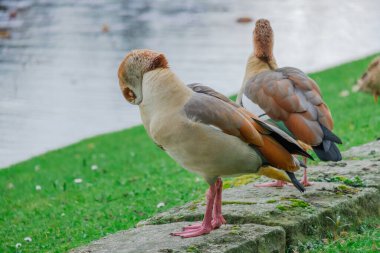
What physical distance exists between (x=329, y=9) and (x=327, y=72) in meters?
14.8

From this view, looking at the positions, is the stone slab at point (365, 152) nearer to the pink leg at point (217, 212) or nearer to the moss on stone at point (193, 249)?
the pink leg at point (217, 212)

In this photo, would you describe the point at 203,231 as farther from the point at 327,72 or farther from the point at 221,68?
the point at 221,68

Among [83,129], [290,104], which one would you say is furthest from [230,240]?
[83,129]

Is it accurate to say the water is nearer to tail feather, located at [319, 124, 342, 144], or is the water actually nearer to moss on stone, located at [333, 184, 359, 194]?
tail feather, located at [319, 124, 342, 144]

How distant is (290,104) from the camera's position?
612cm

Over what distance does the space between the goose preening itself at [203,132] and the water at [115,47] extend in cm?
853

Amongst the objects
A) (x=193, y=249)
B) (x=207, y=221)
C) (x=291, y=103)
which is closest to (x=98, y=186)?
(x=291, y=103)

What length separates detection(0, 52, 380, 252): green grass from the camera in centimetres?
775

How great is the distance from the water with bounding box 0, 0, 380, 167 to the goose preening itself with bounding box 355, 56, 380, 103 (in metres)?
4.36

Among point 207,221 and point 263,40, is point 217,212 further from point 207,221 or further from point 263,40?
point 263,40

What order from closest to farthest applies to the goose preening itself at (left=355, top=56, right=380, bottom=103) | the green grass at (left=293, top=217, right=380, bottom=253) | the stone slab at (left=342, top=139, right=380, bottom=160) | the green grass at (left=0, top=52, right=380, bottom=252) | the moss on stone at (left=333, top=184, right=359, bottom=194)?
1. the green grass at (left=293, top=217, right=380, bottom=253)
2. the moss on stone at (left=333, top=184, right=359, bottom=194)
3. the stone slab at (left=342, top=139, right=380, bottom=160)
4. the green grass at (left=0, top=52, right=380, bottom=252)
5. the goose preening itself at (left=355, top=56, right=380, bottom=103)

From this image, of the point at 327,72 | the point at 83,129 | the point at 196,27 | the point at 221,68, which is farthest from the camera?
the point at 196,27

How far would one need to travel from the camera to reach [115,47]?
77.1 feet

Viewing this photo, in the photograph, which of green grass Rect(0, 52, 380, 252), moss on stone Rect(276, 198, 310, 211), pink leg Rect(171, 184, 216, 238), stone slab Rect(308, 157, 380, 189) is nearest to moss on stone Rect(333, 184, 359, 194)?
stone slab Rect(308, 157, 380, 189)
